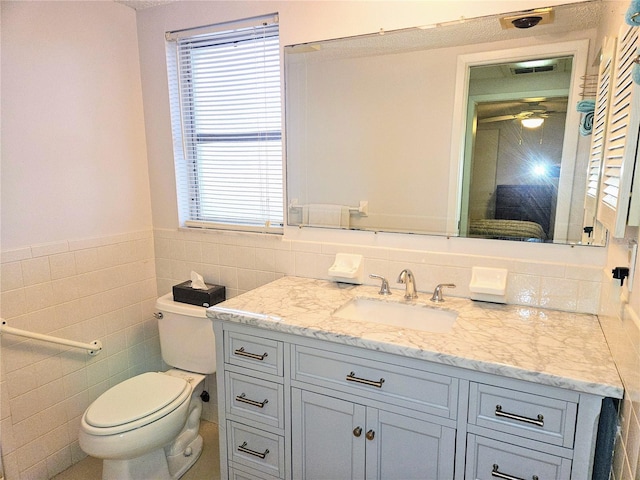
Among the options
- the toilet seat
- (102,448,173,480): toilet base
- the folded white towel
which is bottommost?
(102,448,173,480): toilet base

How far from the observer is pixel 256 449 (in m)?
1.68

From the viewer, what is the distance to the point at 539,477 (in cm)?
119

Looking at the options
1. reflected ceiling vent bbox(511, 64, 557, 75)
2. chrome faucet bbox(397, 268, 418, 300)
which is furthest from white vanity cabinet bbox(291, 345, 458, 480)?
reflected ceiling vent bbox(511, 64, 557, 75)

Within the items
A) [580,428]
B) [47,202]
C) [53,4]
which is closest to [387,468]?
[580,428]

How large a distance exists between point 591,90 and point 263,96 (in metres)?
1.43

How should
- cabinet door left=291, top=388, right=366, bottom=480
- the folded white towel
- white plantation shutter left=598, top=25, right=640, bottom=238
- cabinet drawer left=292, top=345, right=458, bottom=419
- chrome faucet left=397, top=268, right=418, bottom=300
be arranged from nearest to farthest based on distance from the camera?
white plantation shutter left=598, top=25, right=640, bottom=238 → cabinet drawer left=292, top=345, right=458, bottom=419 → cabinet door left=291, top=388, right=366, bottom=480 → chrome faucet left=397, top=268, right=418, bottom=300 → the folded white towel

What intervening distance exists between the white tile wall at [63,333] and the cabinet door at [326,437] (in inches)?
49.7

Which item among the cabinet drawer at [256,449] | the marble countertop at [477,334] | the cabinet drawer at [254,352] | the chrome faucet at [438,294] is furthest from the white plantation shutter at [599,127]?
the cabinet drawer at [256,449]

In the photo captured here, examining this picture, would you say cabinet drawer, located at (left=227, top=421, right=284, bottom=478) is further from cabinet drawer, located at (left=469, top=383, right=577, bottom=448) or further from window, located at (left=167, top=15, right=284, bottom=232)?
window, located at (left=167, top=15, right=284, bottom=232)

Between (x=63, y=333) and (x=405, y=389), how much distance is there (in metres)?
1.70

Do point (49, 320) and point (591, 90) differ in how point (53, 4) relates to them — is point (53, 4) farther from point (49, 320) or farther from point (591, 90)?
point (591, 90)

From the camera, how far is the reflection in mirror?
5.10ft

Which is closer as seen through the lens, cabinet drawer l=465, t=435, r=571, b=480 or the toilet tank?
cabinet drawer l=465, t=435, r=571, b=480

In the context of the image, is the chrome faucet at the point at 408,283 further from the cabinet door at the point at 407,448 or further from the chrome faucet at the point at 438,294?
the cabinet door at the point at 407,448
